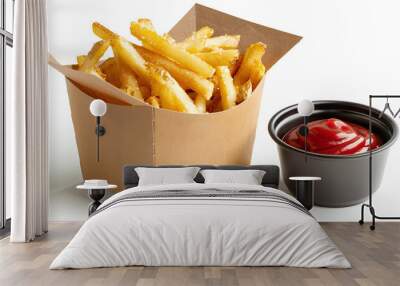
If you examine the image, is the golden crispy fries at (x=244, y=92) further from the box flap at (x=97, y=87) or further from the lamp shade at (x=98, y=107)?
the lamp shade at (x=98, y=107)

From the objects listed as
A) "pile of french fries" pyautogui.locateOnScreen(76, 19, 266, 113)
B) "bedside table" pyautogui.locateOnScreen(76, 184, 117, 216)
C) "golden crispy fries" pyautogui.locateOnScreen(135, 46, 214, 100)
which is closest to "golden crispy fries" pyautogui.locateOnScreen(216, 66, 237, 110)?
"pile of french fries" pyautogui.locateOnScreen(76, 19, 266, 113)

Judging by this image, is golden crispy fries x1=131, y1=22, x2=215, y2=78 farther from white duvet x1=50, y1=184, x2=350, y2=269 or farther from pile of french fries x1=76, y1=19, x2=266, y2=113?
white duvet x1=50, y1=184, x2=350, y2=269

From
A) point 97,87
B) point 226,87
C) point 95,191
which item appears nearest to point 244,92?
point 226,87

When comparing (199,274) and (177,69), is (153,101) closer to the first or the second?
(177,69)

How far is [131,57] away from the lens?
15.2 ft

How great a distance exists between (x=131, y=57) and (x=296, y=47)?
80.0 inches

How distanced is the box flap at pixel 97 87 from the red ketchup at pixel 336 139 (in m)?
1.54

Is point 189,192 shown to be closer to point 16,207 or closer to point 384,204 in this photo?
point 16,207

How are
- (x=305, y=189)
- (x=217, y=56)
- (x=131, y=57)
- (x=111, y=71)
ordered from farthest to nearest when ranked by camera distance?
1. (x=305, y=189)
2. (x=111, y=71)
3. (x=217, y=56)
4. (x=131, y=57)

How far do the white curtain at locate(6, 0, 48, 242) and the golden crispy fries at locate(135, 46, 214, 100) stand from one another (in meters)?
0.91

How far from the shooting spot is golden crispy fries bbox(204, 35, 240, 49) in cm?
498

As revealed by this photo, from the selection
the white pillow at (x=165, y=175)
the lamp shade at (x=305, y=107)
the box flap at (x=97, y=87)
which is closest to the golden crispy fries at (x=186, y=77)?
the box flap at (x=97, y=87)

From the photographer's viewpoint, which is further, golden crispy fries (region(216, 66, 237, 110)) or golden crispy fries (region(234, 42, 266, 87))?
golden crispy fries (region(234, 42, 266, 87))

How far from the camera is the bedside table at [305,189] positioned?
5.20 meters
